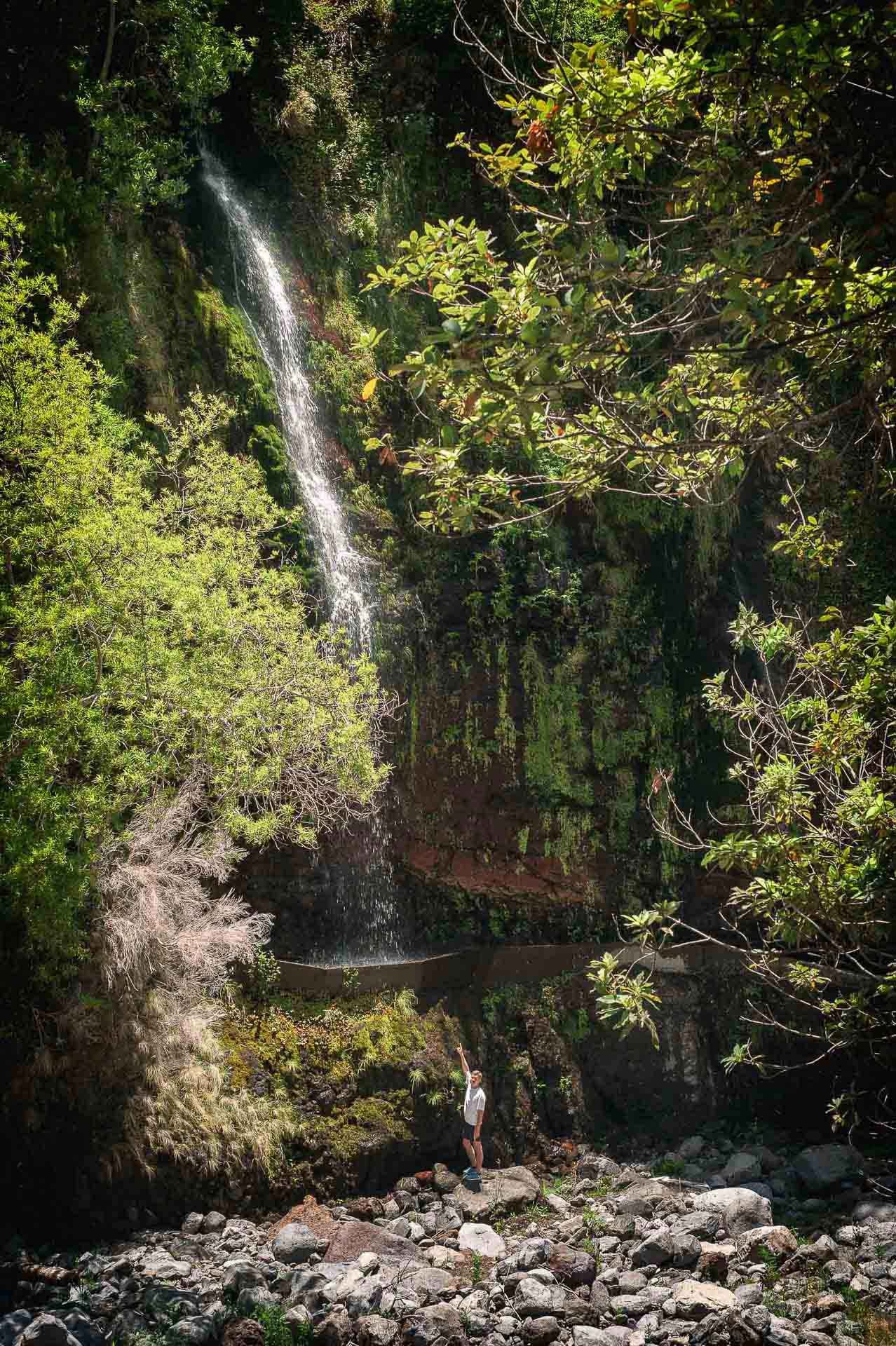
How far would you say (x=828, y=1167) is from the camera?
9812 mm

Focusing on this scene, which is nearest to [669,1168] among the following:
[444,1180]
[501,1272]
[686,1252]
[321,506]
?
[444,1180]

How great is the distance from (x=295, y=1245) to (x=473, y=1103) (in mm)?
2363

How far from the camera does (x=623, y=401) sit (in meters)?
4.65

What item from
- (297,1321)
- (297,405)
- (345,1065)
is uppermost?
(297,405)

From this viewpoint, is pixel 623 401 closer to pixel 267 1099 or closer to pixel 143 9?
pixel 267 1099

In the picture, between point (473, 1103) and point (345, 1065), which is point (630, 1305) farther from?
point (345, 1065)

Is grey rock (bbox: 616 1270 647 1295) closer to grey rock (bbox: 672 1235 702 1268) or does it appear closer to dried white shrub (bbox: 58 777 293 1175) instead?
grey rock (bbox: 672 1235 702 1268)

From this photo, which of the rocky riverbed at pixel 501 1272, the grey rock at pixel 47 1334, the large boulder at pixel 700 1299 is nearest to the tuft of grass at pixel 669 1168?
the rocky riverbed at pixel 501 1272

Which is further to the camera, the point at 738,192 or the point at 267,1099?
the point at 267,1099

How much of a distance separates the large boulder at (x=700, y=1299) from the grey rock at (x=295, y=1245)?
261 centimetres

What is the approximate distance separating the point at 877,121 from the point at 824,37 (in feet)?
1.23

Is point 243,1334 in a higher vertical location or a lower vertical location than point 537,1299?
higher

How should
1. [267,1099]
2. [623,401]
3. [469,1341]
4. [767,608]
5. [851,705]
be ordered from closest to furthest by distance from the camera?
[623,401], [851,705], [469,1341], [267,1099], [767,608]

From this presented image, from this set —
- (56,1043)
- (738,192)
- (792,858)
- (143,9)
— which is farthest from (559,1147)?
(143,9)
